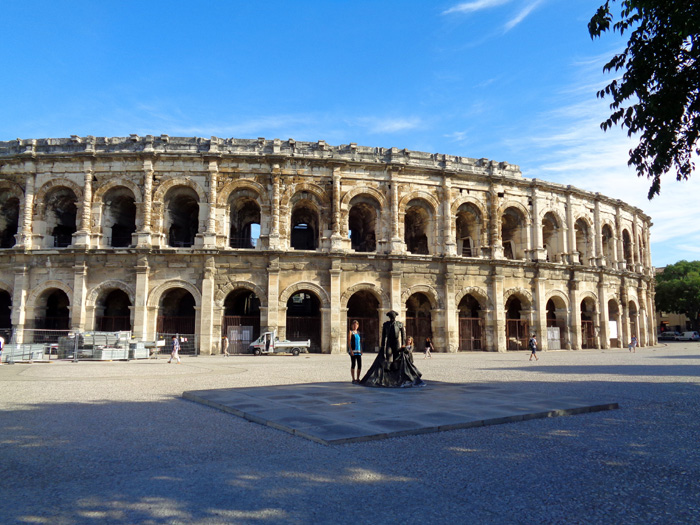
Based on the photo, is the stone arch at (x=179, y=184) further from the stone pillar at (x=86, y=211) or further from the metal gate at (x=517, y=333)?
the metal gate at (x=517, y=333)

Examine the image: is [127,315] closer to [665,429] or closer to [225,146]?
[225,146]

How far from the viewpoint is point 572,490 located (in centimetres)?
400

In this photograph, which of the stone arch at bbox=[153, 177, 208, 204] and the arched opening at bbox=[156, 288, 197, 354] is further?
the stone arch at bbox=[153, 177, 208, 204]

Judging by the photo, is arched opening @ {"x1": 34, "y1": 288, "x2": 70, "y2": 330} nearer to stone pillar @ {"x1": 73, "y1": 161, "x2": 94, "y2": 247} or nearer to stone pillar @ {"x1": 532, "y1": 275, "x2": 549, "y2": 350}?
stone pillar @ {"x1": 73, "y1": 161, "x2": 94, "y2": 247}

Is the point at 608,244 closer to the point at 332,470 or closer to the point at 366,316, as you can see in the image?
Answer: the point at 366,316

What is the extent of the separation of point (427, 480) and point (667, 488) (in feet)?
6.57

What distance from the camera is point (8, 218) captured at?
26094 millimetres

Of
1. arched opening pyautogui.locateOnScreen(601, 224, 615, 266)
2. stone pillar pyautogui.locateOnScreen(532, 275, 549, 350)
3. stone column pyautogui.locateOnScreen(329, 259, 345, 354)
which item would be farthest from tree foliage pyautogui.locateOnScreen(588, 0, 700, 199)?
arched opening pyautogui.locateOnScreen(601, 224, 615, 266)

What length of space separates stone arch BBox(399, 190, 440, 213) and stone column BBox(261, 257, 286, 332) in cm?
746

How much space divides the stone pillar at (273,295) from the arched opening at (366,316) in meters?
4.10

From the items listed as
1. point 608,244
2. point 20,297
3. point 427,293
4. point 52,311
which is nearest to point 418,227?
point 427,293

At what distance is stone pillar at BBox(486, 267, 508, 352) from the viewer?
26547 mm

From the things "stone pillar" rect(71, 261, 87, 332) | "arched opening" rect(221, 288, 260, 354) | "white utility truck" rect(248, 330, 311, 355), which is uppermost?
"stone pillar" rect(71, 261, 87, 332)

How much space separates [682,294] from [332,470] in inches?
2102
